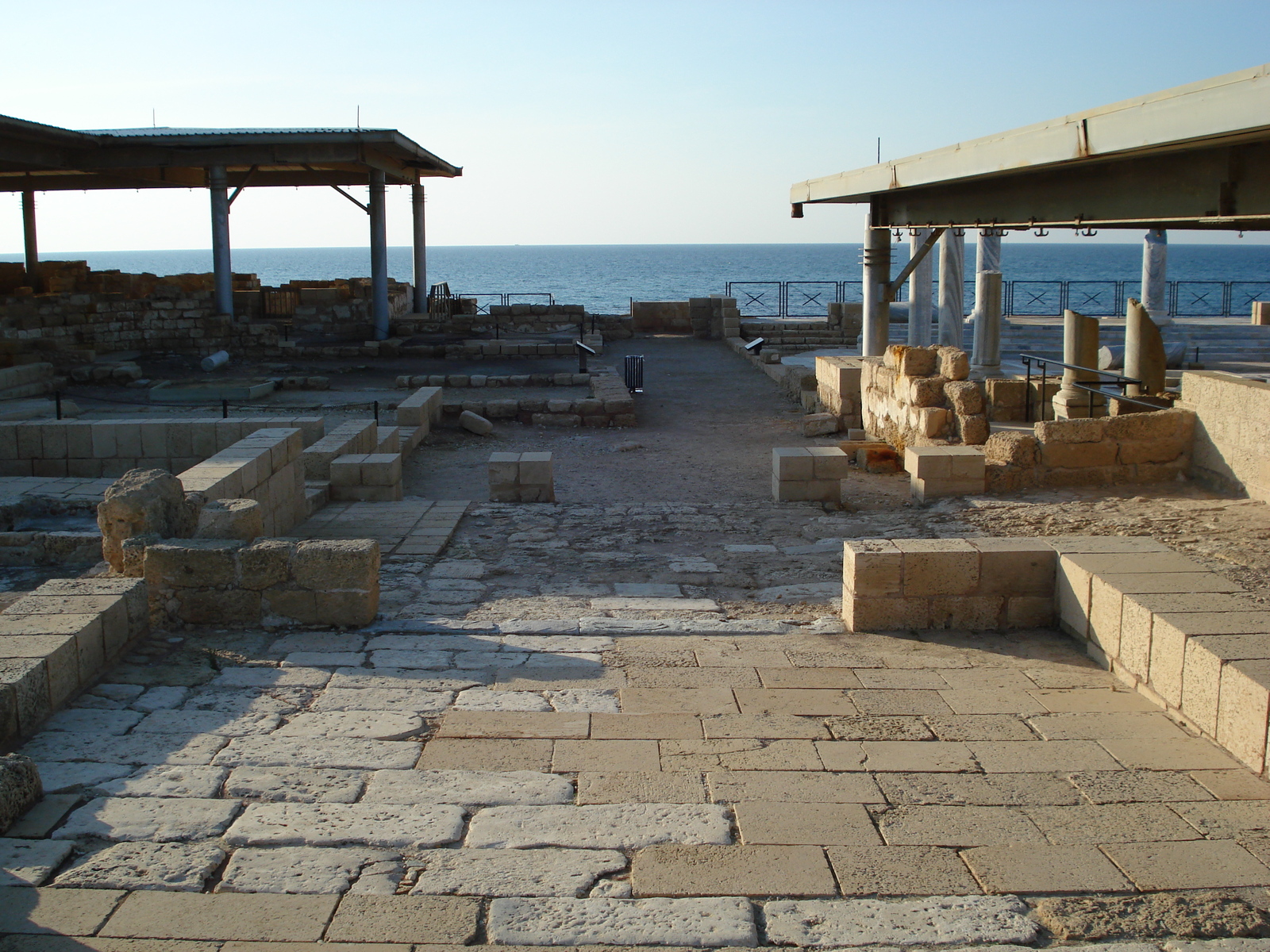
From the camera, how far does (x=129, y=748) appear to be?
4.58 meters

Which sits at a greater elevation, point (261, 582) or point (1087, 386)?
point (1087, 386)

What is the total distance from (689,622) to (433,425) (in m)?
11.5

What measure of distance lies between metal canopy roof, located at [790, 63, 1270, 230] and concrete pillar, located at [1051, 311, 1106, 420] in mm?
1673

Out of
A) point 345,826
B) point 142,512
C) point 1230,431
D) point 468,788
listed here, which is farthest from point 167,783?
point 1230,431

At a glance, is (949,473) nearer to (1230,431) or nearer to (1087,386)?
(1230,431)

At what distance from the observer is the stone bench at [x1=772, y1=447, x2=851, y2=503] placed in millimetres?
11359

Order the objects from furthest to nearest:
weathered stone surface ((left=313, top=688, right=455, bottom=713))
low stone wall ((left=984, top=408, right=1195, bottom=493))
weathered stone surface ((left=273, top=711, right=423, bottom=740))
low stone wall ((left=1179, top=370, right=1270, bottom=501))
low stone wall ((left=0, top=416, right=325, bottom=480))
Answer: low stone wall ((left=0, top=416, right=325, bottom=480)) → low stone wall ((left=984, top=408, right=1195, bottom=493)) → low stone wall ((left=1179, top=370, right=1270, bottom=501)) → weathered stone surface ((left=313, top=688, right=455, bottom=713)) → weathered stone surface ((left=273, top=711, right=423, bottom=740))

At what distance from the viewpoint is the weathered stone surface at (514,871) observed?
11.5ft

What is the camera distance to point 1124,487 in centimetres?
1041

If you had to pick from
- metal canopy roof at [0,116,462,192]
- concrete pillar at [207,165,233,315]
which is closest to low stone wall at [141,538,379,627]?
metal canopy roof at [0,116,462,192]

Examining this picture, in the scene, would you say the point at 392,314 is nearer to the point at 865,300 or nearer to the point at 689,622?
the point at 865,300

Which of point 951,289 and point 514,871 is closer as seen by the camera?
point 514,871

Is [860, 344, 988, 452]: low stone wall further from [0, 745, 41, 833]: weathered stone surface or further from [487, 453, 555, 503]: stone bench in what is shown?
[0, 745, 41, 833]: weathered stone surface

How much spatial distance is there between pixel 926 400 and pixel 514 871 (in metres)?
10.4
